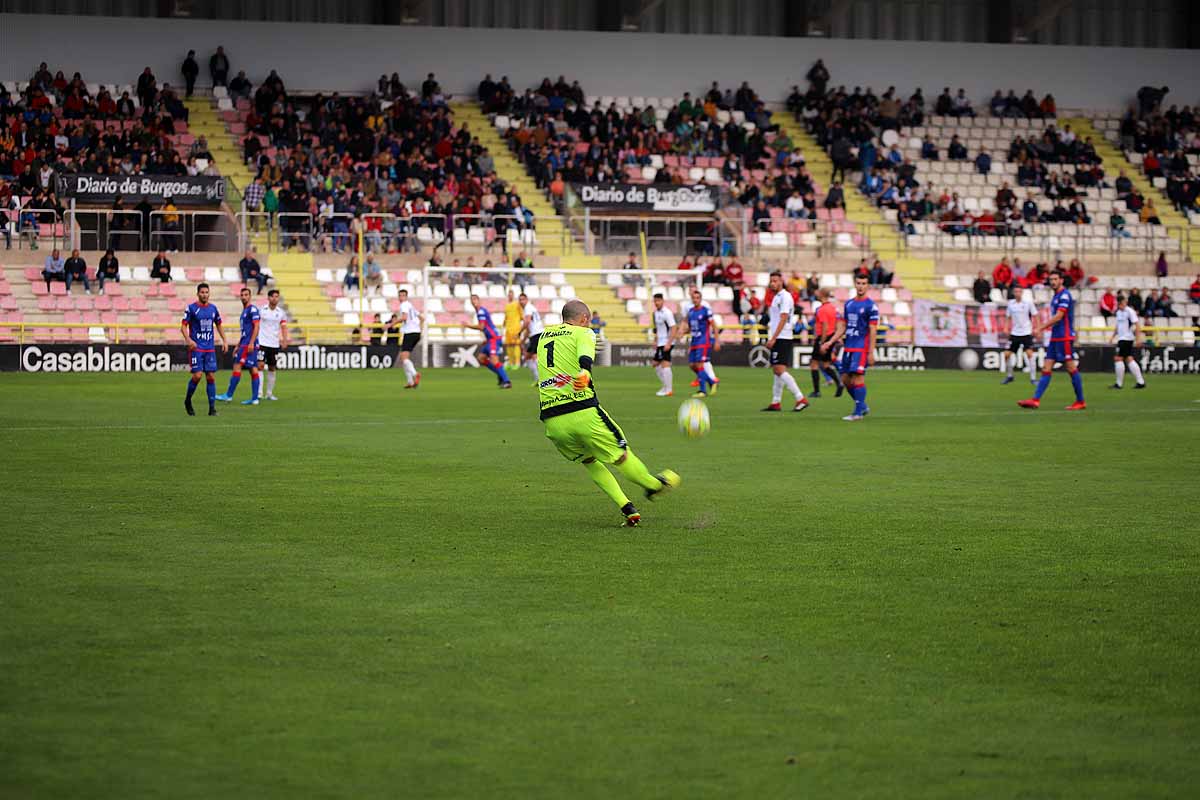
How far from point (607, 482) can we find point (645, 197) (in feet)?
116

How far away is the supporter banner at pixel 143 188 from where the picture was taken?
41.3 m

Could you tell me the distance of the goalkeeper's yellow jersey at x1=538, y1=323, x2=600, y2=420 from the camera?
11727 millimetres

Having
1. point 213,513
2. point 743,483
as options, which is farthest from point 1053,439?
point 213,513

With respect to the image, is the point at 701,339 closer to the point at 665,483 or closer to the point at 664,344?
the point at 664,344

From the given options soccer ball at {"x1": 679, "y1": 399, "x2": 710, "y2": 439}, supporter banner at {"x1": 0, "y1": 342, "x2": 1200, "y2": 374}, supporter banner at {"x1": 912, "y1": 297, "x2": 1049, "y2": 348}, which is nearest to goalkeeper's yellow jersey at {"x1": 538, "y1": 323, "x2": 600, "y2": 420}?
soccer ball at {"x1": 679, "y1": 399, "x2": 710, "y2": 439}

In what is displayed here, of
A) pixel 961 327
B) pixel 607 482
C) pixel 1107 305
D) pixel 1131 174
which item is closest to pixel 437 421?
pixel 607 482

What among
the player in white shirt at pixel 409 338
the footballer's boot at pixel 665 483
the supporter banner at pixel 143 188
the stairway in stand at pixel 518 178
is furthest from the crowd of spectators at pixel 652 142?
the footballer's boot at pixel 665 483

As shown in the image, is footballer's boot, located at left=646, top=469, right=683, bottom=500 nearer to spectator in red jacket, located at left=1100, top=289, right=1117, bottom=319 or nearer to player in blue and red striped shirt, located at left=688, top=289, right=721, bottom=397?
player in blue and red striped shirt, located at left=688, top=289, right=721, bottom=397

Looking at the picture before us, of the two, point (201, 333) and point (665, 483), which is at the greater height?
point (201, 333)

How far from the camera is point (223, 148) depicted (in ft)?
153

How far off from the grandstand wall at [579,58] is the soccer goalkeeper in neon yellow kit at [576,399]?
40.5 meters

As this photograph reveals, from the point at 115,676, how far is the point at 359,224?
37.6 metres

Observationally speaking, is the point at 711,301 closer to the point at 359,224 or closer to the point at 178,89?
the point at 359,224

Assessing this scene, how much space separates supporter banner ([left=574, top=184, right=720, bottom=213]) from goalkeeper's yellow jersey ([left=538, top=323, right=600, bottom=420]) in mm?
35049
